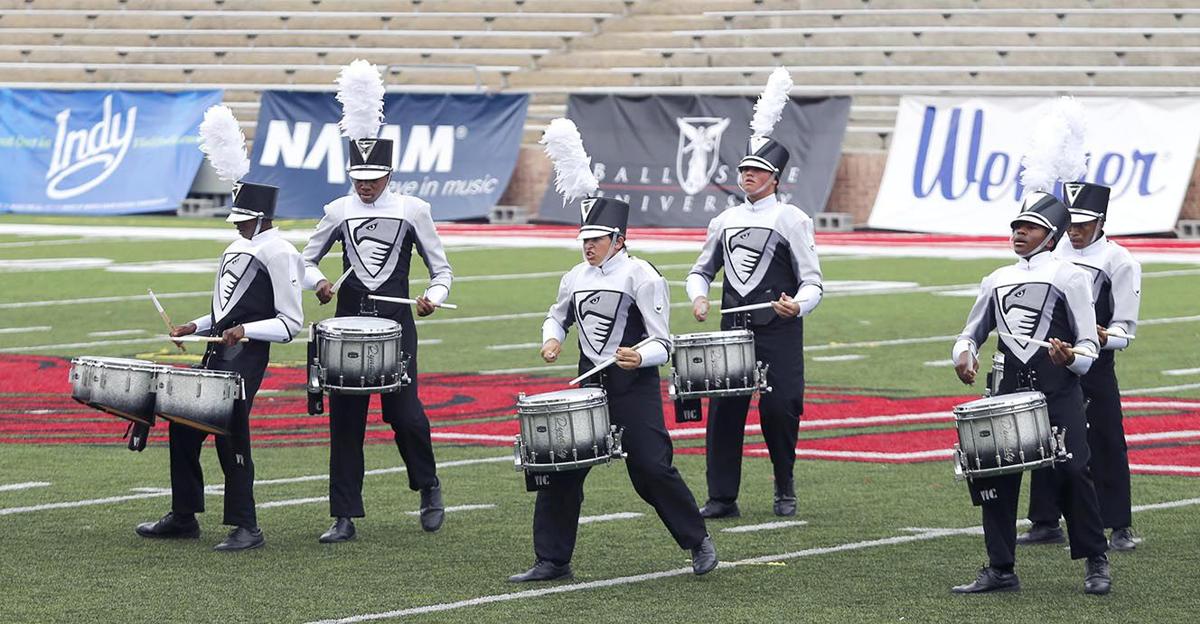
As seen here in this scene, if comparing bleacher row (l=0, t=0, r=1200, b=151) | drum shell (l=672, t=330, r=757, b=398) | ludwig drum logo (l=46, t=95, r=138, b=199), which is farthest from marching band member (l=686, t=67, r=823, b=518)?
ludwig drum logo (l=46, t=95, r=138, b=199)

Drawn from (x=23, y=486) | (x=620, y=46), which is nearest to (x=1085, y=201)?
(x=23, y=486)

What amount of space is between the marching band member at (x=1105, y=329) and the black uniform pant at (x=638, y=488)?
1520 mm

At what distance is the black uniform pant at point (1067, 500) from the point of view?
7.88m

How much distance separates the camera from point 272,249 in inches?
360

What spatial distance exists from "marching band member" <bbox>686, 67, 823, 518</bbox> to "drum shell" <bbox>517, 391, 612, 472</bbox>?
1785 millimetres

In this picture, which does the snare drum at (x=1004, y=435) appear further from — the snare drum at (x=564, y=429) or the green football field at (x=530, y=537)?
the snare drum at (x=564, y=429)

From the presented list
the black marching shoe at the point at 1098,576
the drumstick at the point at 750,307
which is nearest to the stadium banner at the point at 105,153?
the drumstick at the point at 750,307

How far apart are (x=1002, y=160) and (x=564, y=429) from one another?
18.7m

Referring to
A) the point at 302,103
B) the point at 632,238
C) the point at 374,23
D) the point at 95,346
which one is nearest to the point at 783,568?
the point at 95,346

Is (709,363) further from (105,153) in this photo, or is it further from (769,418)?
(105,153)

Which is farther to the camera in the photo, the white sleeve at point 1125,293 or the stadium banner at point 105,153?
the stadium banner at point 105,153

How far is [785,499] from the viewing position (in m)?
9.82

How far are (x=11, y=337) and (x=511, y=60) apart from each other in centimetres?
1760

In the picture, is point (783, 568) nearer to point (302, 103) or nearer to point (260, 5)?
point (302, 103)
